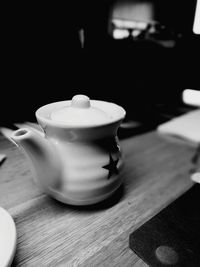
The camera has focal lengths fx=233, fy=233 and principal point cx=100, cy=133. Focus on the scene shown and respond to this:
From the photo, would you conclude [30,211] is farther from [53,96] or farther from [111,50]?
[111,50]

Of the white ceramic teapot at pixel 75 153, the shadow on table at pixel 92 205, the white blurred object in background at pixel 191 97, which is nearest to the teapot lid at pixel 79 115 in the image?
the white ceramic teapot at pixel 75 153

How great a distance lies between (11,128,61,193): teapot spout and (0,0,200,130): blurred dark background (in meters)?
0.31

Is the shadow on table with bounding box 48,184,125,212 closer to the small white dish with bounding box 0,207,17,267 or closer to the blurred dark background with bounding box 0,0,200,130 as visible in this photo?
the small white dish with bounding box 0,207,17,267

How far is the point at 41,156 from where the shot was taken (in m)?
0.38

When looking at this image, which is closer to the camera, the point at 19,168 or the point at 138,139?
the point at 19,168

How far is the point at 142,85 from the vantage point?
875mm

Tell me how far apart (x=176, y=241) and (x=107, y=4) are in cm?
62

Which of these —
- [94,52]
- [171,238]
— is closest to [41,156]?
[171,238]

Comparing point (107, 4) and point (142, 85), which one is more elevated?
point (107, 4)

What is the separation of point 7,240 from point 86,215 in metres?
0.16

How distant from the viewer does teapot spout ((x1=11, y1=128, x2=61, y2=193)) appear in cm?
37

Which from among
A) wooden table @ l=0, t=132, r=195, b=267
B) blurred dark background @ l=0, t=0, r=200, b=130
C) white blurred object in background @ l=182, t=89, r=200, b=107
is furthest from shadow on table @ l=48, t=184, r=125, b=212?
white blurred object in background @ l=182, t=89, r=200, b=107

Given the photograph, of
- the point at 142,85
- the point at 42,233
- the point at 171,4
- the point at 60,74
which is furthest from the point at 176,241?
the point at 171,4

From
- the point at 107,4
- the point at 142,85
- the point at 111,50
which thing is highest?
the point at 107,4
